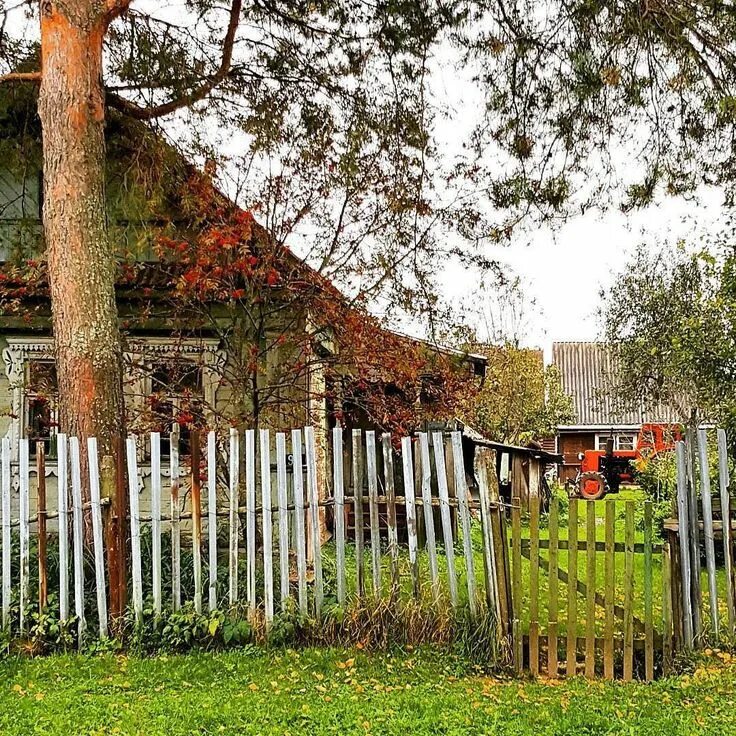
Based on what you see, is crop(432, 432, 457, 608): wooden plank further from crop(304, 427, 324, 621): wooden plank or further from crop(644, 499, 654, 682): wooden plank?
crop(644, 499, 654, 682): wooden plank

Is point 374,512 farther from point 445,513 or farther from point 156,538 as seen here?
point 156,538

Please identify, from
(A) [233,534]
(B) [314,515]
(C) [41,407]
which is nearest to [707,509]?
(B) [314,515]

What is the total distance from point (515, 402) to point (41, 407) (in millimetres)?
19251

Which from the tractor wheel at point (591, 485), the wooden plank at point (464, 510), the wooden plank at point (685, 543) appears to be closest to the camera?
the wooden plank at point (685, 543)

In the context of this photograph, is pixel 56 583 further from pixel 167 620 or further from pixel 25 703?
pixel 25 703

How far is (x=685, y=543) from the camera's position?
5523 mm

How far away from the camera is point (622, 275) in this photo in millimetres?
24125

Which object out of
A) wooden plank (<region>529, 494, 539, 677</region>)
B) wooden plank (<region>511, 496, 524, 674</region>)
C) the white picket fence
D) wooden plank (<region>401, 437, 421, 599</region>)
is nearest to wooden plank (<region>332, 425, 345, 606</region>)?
the white picket fence

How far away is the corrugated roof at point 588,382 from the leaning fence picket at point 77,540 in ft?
91.9

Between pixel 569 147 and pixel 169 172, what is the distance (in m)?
4.73

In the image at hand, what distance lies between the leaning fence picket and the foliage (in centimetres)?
2072

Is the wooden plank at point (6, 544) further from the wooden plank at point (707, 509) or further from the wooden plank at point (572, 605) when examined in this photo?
the wooden plank at point (707, 509)

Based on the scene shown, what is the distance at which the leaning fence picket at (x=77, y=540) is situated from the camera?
5750 millimetres

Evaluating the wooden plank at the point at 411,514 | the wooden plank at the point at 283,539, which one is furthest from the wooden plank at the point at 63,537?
the wooden plank at the point at 411,514
